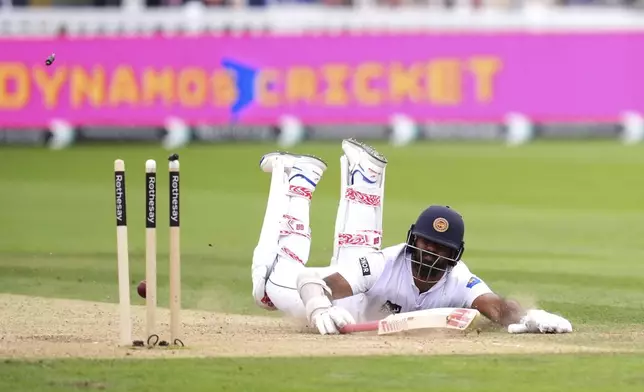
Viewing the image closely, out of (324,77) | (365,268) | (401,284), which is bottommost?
(324,77)

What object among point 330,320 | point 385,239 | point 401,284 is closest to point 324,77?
point 385,239

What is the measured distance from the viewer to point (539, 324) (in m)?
10.3

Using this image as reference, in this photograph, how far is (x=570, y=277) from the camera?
47.3 ft

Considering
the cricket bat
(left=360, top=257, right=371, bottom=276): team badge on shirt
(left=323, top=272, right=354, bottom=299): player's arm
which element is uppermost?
(left=360, top=257, right=371, bottom=276): team badge on shirt

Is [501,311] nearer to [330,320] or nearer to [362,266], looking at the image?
[362,266]

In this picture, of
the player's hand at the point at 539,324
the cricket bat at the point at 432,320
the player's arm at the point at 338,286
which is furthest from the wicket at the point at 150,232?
the player's hand at the point at 539,324

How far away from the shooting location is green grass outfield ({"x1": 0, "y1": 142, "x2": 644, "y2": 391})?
28.7ft

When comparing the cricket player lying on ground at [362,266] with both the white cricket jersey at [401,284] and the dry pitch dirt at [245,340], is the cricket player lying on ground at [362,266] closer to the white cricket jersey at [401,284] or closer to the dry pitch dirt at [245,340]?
the white cricket jersey at [401,284]

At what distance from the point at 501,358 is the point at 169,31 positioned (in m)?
21.3

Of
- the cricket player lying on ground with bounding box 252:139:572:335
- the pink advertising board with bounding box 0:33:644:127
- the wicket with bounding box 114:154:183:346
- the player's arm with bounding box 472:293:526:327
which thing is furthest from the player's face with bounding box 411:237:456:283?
the pink advertising board with bounding box 0:33:644:127

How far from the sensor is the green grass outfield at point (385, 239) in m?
8.74

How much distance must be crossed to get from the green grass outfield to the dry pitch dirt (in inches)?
9.7

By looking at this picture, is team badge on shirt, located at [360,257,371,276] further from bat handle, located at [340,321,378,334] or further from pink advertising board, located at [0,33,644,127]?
pink advertising board, located at [0,33,644,127]

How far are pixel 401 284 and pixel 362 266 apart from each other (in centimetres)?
31
